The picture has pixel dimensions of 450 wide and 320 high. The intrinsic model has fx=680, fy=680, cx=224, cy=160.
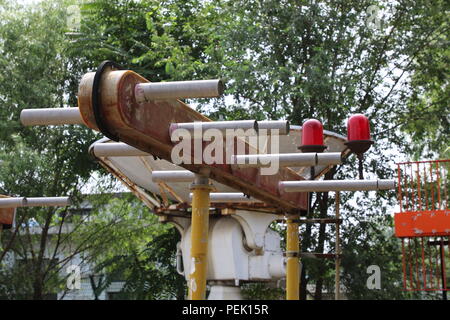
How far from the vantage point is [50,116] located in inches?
161

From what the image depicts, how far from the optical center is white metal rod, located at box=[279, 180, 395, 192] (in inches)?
218

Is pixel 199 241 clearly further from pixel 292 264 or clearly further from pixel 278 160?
pixel 292 264

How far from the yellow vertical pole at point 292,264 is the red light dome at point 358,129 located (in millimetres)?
2823

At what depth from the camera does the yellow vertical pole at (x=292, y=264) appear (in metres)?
7.50

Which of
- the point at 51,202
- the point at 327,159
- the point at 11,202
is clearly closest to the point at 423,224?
the point at 327,159

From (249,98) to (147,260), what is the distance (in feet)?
15.0

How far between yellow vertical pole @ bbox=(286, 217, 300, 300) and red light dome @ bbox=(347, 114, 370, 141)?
9.26 feet

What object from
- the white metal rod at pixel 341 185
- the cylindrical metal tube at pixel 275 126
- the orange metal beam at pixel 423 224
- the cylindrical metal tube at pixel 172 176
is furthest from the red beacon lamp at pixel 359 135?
the orange metal beam at pixel 423 224

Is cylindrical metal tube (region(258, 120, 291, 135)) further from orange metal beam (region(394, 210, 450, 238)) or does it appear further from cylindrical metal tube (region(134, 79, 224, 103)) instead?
orange metal beam (region(394, 210, 450, 238))

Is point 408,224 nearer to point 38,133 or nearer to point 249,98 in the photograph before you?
point 249,98

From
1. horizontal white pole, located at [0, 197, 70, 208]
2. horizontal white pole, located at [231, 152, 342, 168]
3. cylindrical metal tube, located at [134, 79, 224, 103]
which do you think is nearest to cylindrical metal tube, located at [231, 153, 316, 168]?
horizontal white pole, located at [231, 152, 342, 168]

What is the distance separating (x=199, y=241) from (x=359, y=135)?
4.59 feet

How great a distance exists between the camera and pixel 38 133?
17.7 meters
